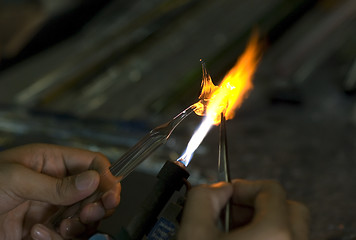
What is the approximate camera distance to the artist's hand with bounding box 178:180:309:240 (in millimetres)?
364

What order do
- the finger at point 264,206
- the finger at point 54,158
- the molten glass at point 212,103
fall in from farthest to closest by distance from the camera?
the finger at point 54,158, the molten glass at point 212,103, the finger at point 264,206

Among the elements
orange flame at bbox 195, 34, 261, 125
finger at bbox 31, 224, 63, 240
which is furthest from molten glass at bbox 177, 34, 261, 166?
finger at bbox 31, 224, 63, 240

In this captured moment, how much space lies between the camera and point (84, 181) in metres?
0.52

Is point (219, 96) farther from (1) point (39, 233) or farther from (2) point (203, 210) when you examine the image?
(1) point (39, 233)

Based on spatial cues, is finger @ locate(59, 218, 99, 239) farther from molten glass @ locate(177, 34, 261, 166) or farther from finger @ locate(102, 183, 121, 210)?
molten glass @ locate(177, 34, 261, 166)

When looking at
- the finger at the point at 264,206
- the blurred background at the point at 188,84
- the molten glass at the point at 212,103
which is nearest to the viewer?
the finger at the point at 264,206

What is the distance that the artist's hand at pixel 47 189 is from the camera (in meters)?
0.53

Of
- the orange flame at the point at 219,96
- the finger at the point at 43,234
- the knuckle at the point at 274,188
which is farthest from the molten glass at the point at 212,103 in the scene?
the finger at the point at 43,234

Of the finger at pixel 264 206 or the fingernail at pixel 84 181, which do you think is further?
the fingernail at pixel 84 181

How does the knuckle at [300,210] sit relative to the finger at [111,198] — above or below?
below

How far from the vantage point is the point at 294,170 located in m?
0.86

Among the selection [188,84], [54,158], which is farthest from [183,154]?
[188,84]

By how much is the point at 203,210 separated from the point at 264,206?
6 cm

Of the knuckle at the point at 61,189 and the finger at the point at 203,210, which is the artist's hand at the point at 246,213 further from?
the knuckle at the point at 61,189
